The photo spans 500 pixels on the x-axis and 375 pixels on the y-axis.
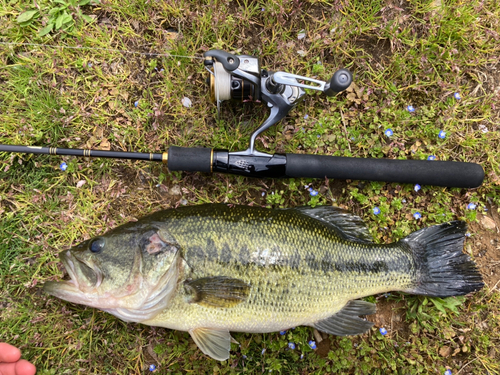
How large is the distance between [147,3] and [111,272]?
250 centimetres

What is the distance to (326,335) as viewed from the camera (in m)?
2.94

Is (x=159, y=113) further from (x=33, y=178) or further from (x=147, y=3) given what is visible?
(x=33, y=178)

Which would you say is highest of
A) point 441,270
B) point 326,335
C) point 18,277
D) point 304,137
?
point 304,137

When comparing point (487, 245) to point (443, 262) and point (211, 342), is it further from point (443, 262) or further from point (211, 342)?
point (211, 342)

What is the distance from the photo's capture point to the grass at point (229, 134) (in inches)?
114

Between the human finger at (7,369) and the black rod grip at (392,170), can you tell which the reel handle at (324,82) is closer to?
the black rod grip at (392,170)

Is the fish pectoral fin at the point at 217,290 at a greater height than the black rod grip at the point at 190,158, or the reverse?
the black rod grip at the point at 190,158

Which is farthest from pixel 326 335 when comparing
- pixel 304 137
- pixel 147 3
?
pixel 147 3

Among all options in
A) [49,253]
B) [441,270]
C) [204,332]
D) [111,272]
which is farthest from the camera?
[49,253]

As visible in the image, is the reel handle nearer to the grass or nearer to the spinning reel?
the spinning reel

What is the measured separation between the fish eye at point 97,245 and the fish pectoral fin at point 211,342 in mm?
929

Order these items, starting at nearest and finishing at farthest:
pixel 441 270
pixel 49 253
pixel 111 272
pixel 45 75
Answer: pixel 111 272 < pixel 441 270 < pixel 49 253 < pixel 45 75

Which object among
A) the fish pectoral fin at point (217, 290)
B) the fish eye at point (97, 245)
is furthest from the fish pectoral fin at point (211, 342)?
the fish eye at point (97, 245)

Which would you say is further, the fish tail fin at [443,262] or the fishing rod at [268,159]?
the fish tail fin at [443,262]
